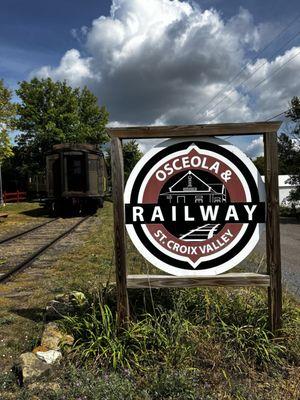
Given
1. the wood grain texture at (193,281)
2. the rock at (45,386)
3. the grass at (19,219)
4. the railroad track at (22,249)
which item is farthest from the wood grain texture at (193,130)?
the grass at (19,219)

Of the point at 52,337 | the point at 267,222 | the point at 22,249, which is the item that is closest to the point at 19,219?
the point at 22,249

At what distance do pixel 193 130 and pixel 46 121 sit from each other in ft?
139

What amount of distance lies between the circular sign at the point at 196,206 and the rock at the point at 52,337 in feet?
3.42

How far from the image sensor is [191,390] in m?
2.87

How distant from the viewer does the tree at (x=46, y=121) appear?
43188mm

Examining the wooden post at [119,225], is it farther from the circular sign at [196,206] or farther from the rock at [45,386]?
the rock at [45,386]

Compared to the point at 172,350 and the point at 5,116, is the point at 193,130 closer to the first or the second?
the point at 172,350

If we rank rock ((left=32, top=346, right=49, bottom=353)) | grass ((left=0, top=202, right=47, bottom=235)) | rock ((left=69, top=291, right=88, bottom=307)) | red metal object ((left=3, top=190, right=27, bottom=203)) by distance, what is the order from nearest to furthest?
rock ((left=32, top=346, right=49, bottom=353))
rock ((left=69, top=291, right=88, bottom=307))
grass ((left=0, top=202, right=47, bottom=235))
red metal object ((left=3, top=190, right=27, bottom=203))

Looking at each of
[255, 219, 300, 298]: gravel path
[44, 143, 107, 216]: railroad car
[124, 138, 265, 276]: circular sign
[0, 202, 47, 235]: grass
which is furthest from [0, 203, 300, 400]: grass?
[44, 143, 107, 216]: railroad car

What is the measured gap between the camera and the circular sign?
3811 millimetres

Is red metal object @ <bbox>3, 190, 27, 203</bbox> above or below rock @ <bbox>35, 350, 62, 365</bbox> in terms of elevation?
above

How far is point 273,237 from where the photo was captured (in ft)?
12.2

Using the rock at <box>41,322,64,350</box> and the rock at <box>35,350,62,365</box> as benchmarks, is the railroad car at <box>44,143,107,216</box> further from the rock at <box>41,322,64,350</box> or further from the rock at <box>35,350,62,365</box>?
the rock at <box>35,350,62,365</box>

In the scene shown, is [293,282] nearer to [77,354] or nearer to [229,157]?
[229,157]
